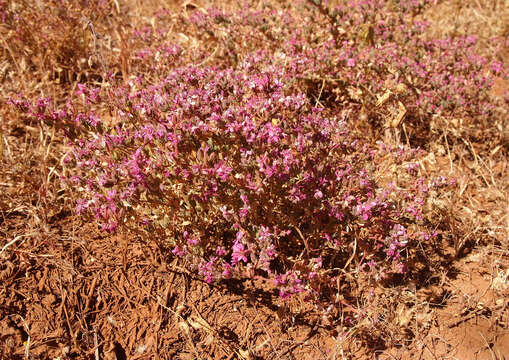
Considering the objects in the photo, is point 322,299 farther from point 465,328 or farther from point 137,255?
point 137,255

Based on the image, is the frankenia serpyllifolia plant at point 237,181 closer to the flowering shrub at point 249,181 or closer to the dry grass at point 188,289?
the flowering shrub at point 249,181

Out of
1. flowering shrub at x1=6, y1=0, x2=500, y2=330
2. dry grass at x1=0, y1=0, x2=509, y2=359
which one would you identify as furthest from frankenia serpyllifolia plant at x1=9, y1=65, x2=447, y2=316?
dry grass at x1=0, y1=0, x2=509, y2=359

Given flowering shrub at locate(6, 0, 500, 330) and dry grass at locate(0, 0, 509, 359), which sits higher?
flowering shrub at locate(6, 0, 500, 330)

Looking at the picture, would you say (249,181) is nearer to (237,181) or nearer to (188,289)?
(237,181)

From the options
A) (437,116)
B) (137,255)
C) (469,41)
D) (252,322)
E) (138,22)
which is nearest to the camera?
(252,322)

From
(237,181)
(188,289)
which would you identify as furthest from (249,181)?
(188,289)

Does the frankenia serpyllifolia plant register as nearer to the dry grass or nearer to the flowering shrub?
the flowering shrub

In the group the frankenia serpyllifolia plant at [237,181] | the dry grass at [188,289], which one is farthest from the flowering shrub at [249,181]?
the dry grass at [188,289]

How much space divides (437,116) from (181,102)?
7.13ft

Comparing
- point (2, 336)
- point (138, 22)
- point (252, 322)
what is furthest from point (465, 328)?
point (138, 22)

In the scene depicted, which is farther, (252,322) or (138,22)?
(138,22)

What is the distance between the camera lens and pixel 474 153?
11.1ft

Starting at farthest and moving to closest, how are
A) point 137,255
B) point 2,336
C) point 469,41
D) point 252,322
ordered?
point 469,41, point 137,255, point 252,322, point 2,336

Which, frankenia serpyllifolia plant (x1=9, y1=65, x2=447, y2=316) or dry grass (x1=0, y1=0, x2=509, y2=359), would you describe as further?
dry grass (x1=0, y1=0, x2=509, y2=359)
